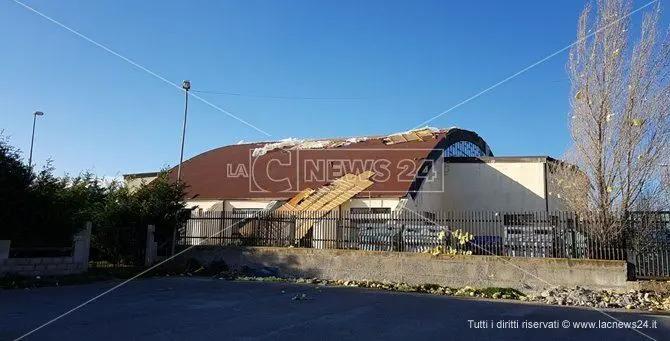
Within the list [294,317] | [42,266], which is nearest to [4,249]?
[42,266]

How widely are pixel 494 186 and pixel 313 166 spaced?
12.2m

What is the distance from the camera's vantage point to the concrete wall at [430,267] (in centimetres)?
1551

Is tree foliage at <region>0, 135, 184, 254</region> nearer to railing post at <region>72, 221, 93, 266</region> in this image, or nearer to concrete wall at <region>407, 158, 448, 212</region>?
railing post at <region>72, 221, 93, 266</region>

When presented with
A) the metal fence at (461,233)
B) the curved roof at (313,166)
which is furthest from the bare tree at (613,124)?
the curved roof at (313,166)

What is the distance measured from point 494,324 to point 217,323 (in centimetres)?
539

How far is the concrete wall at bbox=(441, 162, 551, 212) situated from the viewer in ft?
111

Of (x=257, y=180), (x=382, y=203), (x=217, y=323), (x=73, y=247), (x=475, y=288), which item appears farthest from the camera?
(x=257, y=180)

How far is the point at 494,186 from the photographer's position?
34.7 m

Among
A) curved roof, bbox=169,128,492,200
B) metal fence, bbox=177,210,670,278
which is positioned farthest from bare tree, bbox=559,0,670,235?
curved roof, bbox=169,128,492,200

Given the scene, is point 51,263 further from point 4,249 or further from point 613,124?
point 613,124

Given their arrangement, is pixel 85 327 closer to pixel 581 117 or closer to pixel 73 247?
pixel 73 247

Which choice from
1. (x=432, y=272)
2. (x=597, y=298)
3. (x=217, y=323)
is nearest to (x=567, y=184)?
(x=597, y=298)

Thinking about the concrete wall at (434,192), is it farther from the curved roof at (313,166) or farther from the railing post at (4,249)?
the railing post at (4,249)

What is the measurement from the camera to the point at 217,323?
31.9 ft
